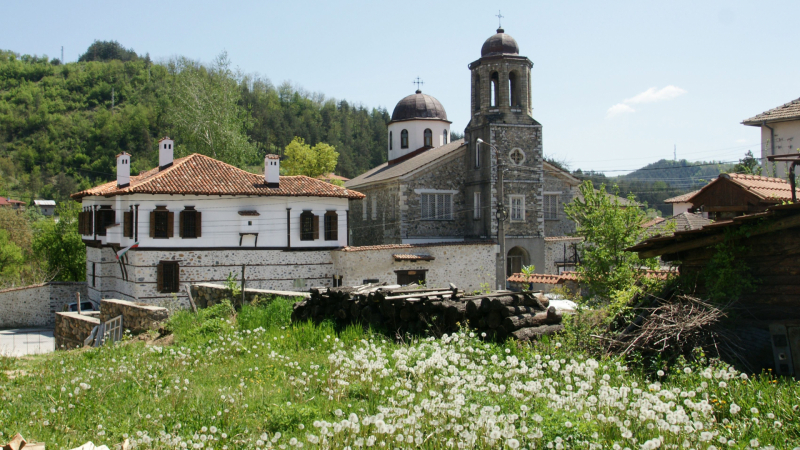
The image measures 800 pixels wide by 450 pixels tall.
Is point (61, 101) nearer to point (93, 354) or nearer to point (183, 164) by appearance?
point (183, 164)

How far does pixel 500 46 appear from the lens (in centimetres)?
3003

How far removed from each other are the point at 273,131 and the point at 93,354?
72070 mm

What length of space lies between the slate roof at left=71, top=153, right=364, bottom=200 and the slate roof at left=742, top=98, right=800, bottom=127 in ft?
51.2

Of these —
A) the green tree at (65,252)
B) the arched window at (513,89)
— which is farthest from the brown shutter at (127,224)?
the arched window at (513,89)

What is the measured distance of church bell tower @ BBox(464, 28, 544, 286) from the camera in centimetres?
2962

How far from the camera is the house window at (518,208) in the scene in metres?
30.3

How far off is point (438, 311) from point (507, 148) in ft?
68.5

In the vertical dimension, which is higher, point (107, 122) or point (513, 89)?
point (107, 122)

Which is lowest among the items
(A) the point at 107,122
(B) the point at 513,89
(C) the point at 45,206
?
(C) the point at 45,206

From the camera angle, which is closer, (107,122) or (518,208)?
(518,208)

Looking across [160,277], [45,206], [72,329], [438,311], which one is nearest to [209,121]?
[160,277]

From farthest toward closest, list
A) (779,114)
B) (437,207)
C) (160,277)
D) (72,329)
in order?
(437,207) → (160,277) → (779,114) → (72,329)

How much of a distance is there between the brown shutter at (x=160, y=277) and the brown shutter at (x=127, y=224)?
198cm

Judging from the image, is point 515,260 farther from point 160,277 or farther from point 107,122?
point 107,122
